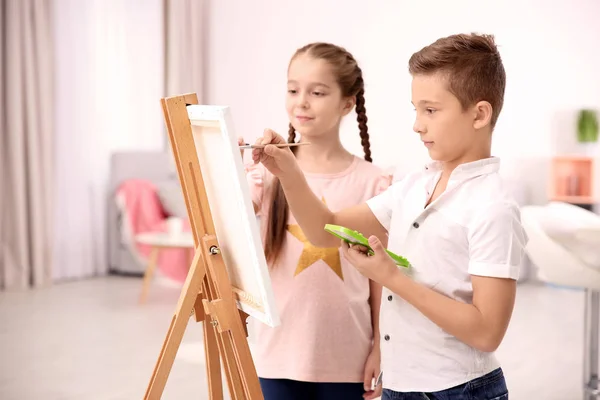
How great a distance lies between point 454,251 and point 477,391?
231 millimetres

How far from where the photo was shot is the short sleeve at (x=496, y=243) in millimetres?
1124

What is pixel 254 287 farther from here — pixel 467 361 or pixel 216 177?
pixel 467 361

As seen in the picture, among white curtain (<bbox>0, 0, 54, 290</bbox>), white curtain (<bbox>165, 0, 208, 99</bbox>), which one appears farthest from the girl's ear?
white curtain (<bbox>165, 0, 208, 99</bbox>)

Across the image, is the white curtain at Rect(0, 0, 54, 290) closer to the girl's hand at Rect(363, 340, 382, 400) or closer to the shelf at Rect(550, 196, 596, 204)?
the shelf at Rect(550, 196, 596, 204)

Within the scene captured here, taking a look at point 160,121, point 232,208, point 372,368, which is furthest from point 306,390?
point 160,121

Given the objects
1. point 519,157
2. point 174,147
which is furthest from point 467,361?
point 519,157

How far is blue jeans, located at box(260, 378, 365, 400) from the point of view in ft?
5.29

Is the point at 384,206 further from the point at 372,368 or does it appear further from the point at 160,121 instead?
the point at 160,121

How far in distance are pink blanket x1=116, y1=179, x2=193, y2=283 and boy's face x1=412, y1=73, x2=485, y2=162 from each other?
169 inches

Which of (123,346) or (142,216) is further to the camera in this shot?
(142,216)

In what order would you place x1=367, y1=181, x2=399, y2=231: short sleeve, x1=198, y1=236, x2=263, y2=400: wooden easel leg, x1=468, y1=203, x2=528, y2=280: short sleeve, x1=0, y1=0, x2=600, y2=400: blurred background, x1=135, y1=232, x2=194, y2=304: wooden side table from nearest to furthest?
x1=468, y1=203, x2=528, y2=280: short sleeve → x1=198, y1=236, x2=263, y2=400: wooden easel leg → x1=367, y1=181, x2=399, y2=231: short sleeve → x1=135, y1=232, x2=194, y2=304: wooden side table → x1=0, y1=0, x2=600, y2=400: blurred background

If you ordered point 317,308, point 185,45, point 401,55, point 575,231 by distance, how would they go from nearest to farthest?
point 317,308, point 575,231, point 401,55, point 185,45

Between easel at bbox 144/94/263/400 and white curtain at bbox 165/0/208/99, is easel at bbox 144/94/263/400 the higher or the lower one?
the lower one

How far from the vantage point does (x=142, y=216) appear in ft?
18.3
